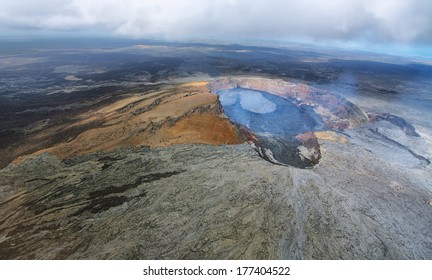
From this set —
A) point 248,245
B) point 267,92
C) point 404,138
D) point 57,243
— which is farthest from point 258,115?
point 57,243

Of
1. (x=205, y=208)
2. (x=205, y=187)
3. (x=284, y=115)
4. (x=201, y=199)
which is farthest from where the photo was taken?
(x=284, y=115)

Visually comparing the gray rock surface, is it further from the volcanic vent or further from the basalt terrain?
the volcanic vent

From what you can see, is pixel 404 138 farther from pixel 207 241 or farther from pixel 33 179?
pixel 33 179

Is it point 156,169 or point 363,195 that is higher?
point 156,169

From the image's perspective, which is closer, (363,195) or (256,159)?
(363,195)

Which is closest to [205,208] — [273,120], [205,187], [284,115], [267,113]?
[205,187]

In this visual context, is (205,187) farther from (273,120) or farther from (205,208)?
(273,120)

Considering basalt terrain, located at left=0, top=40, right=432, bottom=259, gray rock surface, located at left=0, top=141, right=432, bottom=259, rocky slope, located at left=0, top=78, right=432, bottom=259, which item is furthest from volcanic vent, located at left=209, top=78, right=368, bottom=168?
gray rock surface, located at left=0, top=141, right=432, bottom=259

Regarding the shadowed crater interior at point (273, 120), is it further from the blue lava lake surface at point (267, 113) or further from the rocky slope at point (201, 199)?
the rocky slope at point (201, 199)
